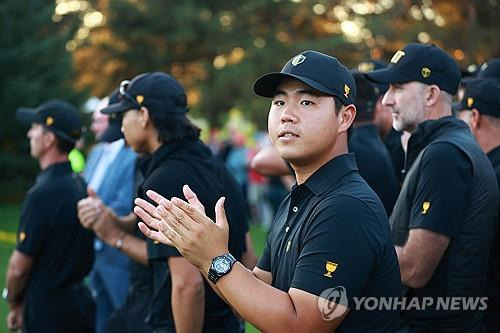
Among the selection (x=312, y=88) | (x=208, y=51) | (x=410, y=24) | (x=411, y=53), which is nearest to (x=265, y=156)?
(x=411, y=53)

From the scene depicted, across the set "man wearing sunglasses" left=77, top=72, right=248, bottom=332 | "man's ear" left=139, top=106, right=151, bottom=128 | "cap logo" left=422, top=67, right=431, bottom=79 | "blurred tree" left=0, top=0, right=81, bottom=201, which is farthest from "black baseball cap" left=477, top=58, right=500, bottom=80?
"blurred tree" left=0, top=0, right=81, bottom=201

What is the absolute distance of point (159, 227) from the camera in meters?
3.10

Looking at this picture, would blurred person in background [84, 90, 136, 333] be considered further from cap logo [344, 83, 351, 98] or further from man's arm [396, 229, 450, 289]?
cap logo [344, 83, 351, 98]

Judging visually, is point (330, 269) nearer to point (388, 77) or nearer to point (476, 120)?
point (388, 77)

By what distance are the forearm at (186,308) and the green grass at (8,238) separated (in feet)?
14.6

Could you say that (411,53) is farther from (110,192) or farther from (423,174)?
(110,192)

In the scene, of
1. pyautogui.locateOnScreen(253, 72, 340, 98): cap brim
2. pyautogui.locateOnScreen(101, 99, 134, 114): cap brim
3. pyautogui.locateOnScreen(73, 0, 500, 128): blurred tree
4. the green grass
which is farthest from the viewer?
pyautogui.locateOnScreen(73, 0, 500, 128): blurred tree

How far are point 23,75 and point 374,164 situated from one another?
19.4 meters

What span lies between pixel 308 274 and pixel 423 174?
5.38 ft

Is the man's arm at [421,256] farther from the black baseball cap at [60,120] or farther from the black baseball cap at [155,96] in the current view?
the black baseball cap at [60,120]

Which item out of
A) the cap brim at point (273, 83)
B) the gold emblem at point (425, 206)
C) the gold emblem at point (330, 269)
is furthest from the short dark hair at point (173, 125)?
the gold emblem at point (330, 269)

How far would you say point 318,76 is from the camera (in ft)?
10.5

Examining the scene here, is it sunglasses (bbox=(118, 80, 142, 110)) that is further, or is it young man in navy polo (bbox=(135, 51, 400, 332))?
sunglasses (bbox=(118, 80, 142, 110))

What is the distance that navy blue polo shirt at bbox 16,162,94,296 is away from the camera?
5.93 m
